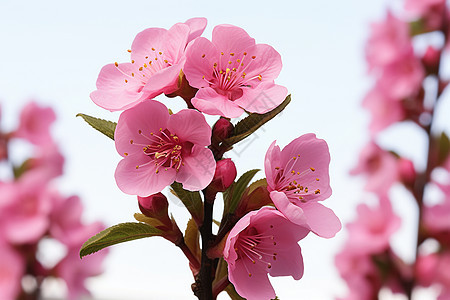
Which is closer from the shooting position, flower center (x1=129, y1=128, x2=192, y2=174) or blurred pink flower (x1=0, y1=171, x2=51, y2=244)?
flower center (x1=129, y1=128, x2=192, y2=174)

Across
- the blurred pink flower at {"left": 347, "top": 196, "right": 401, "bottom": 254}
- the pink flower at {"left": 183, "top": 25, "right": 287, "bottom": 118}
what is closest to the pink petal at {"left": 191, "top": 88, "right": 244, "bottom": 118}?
the pink flower at {"left": 183, "top": 25, "right": 287, "bottom": 118}

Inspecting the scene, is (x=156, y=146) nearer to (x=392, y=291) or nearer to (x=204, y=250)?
(x=204, y=250)

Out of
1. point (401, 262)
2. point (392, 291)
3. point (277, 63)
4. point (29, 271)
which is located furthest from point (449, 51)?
point (29, 271)

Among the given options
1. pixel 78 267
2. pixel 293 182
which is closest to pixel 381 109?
pixel 78 267

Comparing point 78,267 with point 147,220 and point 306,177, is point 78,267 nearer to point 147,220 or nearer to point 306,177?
point 147,220

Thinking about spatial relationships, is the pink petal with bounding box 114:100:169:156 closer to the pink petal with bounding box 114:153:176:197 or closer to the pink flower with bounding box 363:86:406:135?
the pink petal with bounding box 114:153:176:197

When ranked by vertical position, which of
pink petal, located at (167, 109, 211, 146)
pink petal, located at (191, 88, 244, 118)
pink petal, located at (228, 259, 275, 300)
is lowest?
pink petal, located at (228, 259, 275, 300)

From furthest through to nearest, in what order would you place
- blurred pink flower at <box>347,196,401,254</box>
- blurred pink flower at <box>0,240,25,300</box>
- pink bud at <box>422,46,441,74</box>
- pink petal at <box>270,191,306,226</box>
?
blurred pink flower at <box>347,196,401,254</box>
pink bud at <box>422,46,441,74</box>
blurred pink flower at <box>0,240,25,300</box>
pink petal at <box>270,191,306,226</box>
